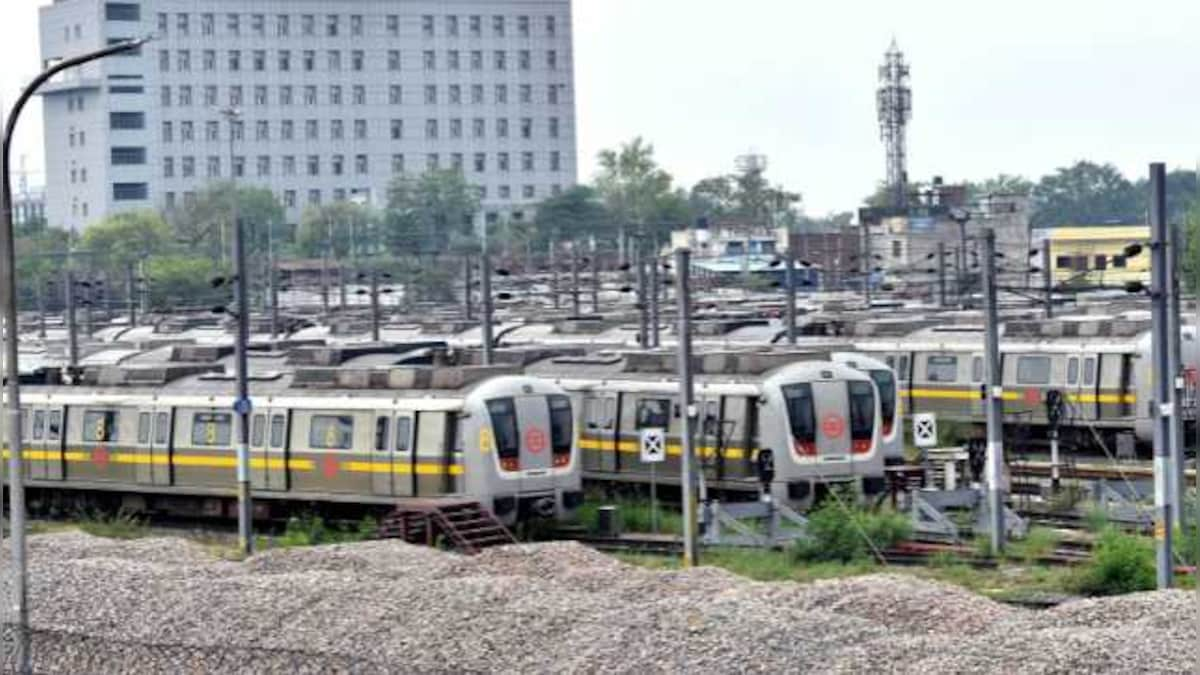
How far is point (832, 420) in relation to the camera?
32531 millimetres

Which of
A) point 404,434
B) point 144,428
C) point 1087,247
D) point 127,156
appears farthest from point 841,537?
point 127,156

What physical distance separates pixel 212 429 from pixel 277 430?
63.9 inches

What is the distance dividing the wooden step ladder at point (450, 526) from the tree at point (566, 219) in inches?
2851

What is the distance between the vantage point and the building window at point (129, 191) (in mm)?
106125

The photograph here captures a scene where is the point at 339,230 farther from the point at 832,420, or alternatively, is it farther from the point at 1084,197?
the point at 832,420

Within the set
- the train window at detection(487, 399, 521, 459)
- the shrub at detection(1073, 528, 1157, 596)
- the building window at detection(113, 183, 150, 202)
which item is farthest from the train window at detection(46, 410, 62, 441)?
the building window at detection(113, 183, 150, 202)

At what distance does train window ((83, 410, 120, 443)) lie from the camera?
117 feet

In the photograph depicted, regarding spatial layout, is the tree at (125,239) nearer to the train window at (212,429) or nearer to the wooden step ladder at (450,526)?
the train window at (212,429)

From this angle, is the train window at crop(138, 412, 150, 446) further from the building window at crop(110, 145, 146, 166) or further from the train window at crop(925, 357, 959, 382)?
the building window at crop(110, 145, 146, 166)

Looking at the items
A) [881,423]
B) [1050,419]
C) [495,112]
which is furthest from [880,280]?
[881,423]

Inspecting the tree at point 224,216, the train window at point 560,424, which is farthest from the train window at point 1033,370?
the tree at point 224,216

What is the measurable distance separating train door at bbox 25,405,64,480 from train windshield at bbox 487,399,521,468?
9084 mm

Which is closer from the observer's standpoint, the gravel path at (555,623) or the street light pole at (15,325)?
the gravel path at (555,623)

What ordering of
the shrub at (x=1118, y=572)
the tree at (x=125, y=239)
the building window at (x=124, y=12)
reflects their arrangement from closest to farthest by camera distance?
the shrub at (x=1118, y=572), the tree at (x=125, y=239), the building window at (x=124, y=12)
